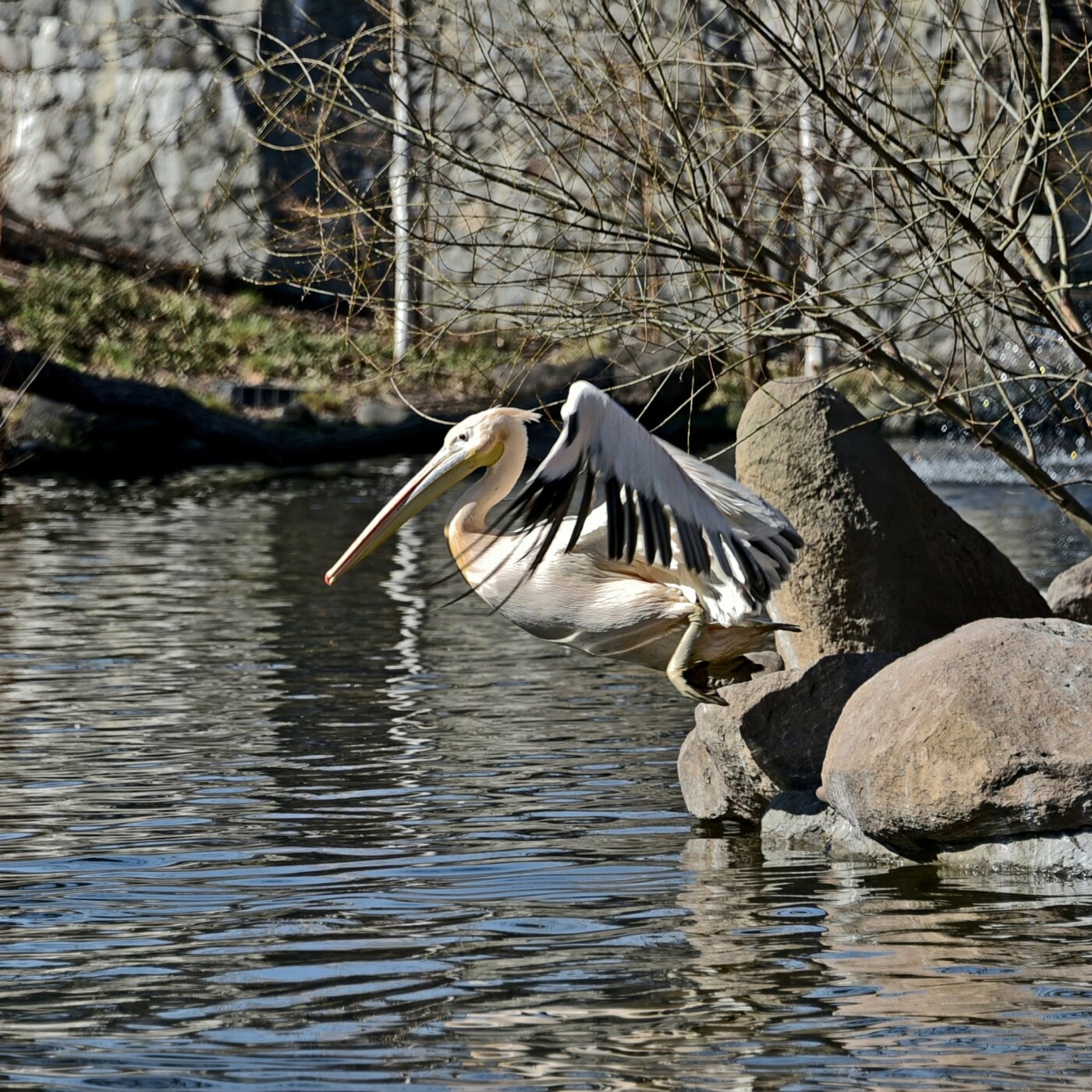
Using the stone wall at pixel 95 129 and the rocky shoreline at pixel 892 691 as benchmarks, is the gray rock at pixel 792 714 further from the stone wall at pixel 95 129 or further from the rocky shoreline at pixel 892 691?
the stone wall at pixel 95 129

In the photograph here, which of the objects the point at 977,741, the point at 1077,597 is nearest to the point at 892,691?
the point at 977,741

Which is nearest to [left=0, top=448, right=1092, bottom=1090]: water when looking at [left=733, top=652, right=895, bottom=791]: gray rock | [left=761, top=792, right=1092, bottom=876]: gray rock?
[left=761, top=792, right=1092, bottom=876]: gray rock

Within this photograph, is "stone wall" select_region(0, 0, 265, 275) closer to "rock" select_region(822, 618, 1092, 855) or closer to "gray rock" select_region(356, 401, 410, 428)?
"gray rock" select_region(356, 401, 410, 428)

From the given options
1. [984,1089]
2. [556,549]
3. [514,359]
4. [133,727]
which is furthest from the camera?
[133,727]

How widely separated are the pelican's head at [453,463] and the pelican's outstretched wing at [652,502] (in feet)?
1.43

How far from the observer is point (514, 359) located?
695 cm

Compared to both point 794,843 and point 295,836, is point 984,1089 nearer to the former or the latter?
point 794,843

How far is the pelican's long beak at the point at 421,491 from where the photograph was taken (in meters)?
6.69

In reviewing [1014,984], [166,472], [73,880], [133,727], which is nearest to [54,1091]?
[73,880]

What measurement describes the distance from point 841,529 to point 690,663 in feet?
3.94

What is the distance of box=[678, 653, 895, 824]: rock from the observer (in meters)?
6.64

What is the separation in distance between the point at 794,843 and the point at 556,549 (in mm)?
1239

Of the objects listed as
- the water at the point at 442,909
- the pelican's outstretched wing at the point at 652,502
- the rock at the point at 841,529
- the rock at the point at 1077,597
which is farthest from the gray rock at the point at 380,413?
the pelican's outstretched wing at the point at 652,502

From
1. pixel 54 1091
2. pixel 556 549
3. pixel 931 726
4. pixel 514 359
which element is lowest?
pixel 54 1091
